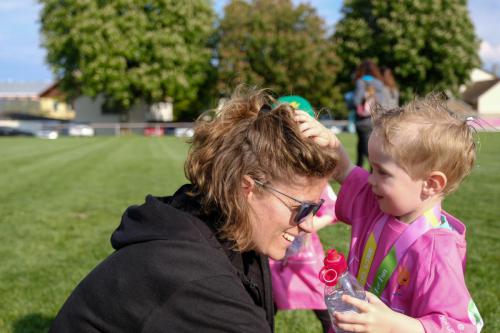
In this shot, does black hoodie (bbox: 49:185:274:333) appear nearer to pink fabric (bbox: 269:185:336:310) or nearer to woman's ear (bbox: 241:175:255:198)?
woman's ear (bbox: 241:175:255:198)

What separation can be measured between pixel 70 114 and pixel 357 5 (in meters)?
53.5

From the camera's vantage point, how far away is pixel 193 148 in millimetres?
2223

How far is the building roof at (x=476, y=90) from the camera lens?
58094 millimetres

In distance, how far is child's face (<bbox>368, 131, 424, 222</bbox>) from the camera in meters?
2.18

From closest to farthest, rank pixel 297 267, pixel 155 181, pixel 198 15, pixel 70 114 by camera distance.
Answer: pixel 297 267 → pixel 155 181 → pixel 198 15 → pixel 70 114

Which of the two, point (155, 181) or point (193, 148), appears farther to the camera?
point (155, 181)

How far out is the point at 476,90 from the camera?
198 ft

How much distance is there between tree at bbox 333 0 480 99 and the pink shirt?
40653 mm

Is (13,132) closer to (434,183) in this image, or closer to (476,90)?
(434,183)

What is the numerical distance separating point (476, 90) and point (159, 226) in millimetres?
64223

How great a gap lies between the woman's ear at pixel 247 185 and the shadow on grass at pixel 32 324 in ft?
8.30

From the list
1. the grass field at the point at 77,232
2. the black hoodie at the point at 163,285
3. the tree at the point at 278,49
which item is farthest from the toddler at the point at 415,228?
the tree at the point at 278,49

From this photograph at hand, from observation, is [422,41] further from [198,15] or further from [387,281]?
[387,281]

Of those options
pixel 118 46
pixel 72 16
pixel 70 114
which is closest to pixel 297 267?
pixel 118 46
